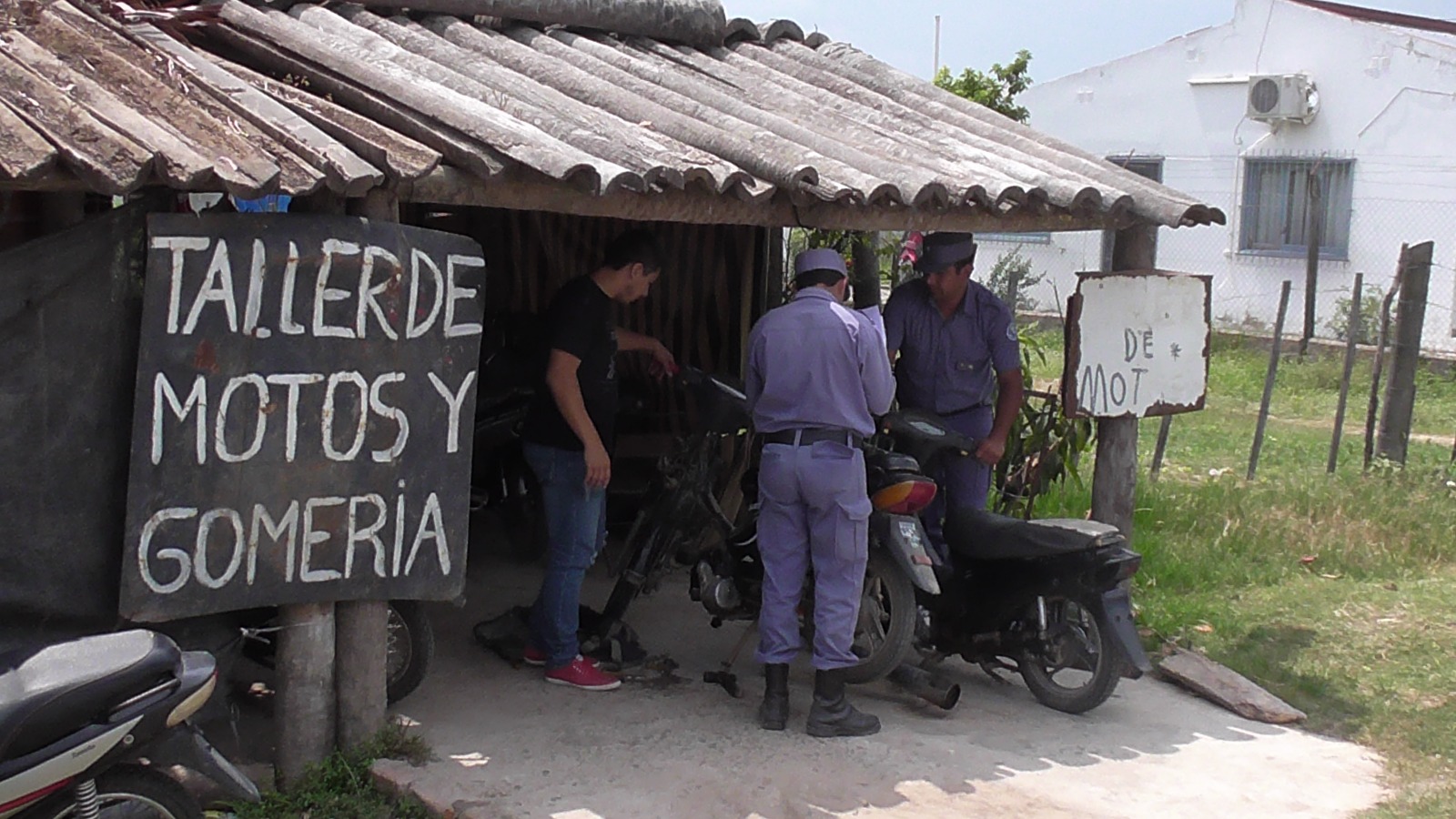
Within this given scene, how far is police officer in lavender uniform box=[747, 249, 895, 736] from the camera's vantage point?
5.57m

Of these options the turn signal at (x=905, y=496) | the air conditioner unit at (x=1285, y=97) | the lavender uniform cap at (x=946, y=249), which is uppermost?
the air conditioner unit at (x=1285, y=97)

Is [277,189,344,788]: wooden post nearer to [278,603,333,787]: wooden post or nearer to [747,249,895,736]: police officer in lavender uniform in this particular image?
[278,603,333,787]: wooden post

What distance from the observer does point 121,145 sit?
13.6 feet

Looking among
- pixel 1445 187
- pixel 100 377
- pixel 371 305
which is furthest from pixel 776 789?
pixel 1445 187

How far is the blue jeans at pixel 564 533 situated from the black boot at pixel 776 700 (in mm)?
879

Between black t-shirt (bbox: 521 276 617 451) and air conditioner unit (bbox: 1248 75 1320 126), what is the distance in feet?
46.4

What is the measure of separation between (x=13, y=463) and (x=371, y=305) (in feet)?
3.83

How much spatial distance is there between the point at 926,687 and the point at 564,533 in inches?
63.1

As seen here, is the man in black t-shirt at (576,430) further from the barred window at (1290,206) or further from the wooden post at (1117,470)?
the barred window at (1290,206)

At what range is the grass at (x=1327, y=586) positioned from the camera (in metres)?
6.32

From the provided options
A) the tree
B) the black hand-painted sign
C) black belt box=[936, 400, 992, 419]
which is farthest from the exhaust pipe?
the tree

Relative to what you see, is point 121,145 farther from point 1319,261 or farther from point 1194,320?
point 1319,261

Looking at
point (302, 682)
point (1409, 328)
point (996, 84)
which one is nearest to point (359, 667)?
point (302, 682)

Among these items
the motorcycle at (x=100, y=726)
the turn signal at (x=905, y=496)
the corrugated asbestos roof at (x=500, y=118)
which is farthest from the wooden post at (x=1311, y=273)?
the motorcycle at (x=100, y=726)
